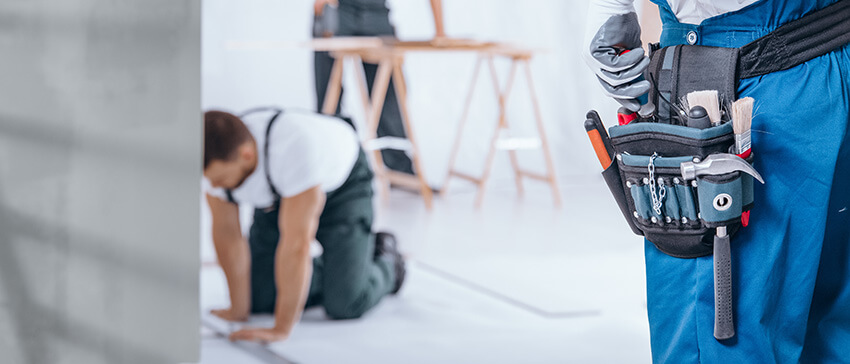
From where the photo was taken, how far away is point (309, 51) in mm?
6637

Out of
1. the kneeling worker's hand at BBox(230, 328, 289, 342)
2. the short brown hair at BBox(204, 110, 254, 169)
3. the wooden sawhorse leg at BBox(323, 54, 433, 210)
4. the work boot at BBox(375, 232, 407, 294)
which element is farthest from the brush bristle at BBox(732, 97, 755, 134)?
the wooden sawhorse leg at BBox(323, 54, 433, 210)

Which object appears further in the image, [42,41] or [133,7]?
[133,7]

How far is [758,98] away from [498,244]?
305 cm

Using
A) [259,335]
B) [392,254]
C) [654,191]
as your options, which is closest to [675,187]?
[654,191]

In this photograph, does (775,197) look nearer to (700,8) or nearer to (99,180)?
(700,8)

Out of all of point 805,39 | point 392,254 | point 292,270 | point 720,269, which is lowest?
point 392,254

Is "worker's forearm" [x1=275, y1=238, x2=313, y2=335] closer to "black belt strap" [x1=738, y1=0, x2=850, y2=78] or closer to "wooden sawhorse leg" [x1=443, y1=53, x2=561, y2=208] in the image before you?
"black belt strap" [x1=738, y1=0, x2=850, y2=78]

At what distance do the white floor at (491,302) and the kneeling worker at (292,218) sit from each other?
0.29 feet

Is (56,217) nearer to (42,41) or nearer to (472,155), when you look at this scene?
(42,41)

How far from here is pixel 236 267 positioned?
3059 millimetres

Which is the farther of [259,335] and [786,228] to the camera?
[259,335]

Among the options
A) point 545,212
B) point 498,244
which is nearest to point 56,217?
point 498,244

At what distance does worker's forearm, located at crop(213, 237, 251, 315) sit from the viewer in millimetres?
3051

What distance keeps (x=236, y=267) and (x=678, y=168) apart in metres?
1.93
